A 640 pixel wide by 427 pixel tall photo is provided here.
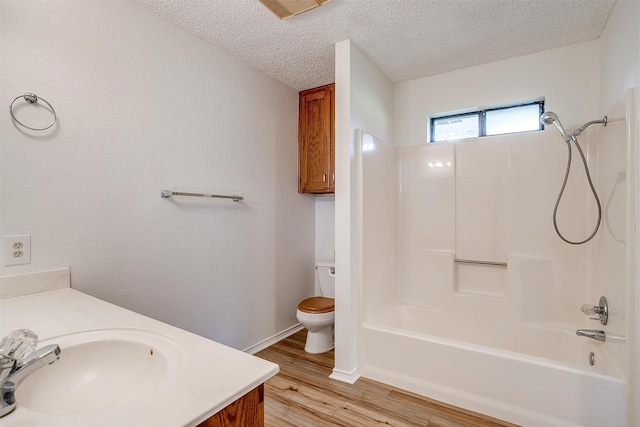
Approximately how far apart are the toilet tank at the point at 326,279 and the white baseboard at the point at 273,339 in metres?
0.42

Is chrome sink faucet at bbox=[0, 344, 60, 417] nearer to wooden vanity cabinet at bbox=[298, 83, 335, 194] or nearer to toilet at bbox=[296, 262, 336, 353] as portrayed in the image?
toilet at bbox=[296, 262, 336, 353]

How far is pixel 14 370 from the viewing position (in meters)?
0.62

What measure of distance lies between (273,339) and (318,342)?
437 millimetres

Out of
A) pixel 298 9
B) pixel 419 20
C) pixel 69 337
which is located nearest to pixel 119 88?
pixel 298 9

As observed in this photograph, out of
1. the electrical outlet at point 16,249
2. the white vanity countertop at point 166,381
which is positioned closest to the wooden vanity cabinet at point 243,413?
the white vanity countertop at point 166,381

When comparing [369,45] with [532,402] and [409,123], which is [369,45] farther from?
[532,402]

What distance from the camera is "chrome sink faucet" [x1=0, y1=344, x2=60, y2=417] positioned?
581 millimetres

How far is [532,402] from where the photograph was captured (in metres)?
1.66

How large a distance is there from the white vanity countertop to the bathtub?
1.53m

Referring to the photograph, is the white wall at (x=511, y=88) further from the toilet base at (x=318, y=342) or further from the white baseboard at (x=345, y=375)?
the white baseboard at (x=345, y=375)

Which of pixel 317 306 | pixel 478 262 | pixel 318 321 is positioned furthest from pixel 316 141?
pixel 478 262

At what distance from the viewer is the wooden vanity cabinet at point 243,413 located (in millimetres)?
644

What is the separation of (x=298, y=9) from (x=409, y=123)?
4.85 feet

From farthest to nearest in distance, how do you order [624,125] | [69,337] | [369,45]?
[369,45] → [624,125] → [69,337]
